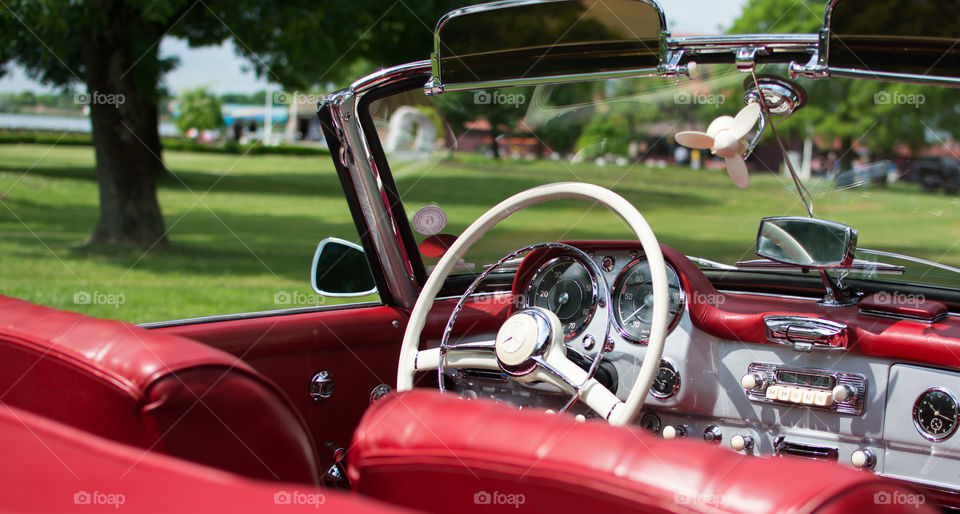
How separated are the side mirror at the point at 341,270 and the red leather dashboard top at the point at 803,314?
0.70 m

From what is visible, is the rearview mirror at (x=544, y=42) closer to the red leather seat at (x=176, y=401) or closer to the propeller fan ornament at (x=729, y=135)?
the propeller fan ornament at (x=729, y=135)

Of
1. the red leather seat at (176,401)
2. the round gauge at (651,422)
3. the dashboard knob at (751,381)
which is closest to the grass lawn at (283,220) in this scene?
the dashboard knob at (751,381)

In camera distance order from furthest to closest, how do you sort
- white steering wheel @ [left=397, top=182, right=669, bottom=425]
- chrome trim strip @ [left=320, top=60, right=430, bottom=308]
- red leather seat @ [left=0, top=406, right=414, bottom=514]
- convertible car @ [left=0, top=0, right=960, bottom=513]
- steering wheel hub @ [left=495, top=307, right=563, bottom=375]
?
chrome trim strip @ [left=320, top=60, right=430, bottom=308] → steering wheel hub @ [left=495, top=307, right=563, bottom=375] → white steering wheel @ [left=397, top=182, right=669, bottom=425] → convertible car @ [left=0, top=0, right=960, bottom=513] → red leather seat @ [left=0, top=406, right=414, bottom=514]

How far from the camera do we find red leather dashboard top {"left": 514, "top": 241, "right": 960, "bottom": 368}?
2.31 metres

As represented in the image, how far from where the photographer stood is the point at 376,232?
3143mm

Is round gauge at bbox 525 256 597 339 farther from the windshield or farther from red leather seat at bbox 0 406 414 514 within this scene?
red leather seat at bbox 0 406 414 514

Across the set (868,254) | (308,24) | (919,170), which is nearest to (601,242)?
(868,254)

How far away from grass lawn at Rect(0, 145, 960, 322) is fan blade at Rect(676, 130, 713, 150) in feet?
0.97

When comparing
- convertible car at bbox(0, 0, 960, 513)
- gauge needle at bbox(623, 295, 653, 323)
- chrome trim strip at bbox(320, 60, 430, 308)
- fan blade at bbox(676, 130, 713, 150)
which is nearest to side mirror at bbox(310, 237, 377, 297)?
convertible car at bbox(0, 0, 960, 513)

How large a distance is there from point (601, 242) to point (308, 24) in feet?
33.7

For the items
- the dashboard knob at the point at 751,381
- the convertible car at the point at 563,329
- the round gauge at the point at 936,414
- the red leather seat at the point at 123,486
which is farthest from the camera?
the dashboard knob at the point at 751,381

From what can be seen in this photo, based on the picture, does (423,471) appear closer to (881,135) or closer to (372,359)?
(372,359)

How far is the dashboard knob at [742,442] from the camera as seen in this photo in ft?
8.39

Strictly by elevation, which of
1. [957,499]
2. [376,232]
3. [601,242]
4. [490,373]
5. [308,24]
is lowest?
[957,499]
